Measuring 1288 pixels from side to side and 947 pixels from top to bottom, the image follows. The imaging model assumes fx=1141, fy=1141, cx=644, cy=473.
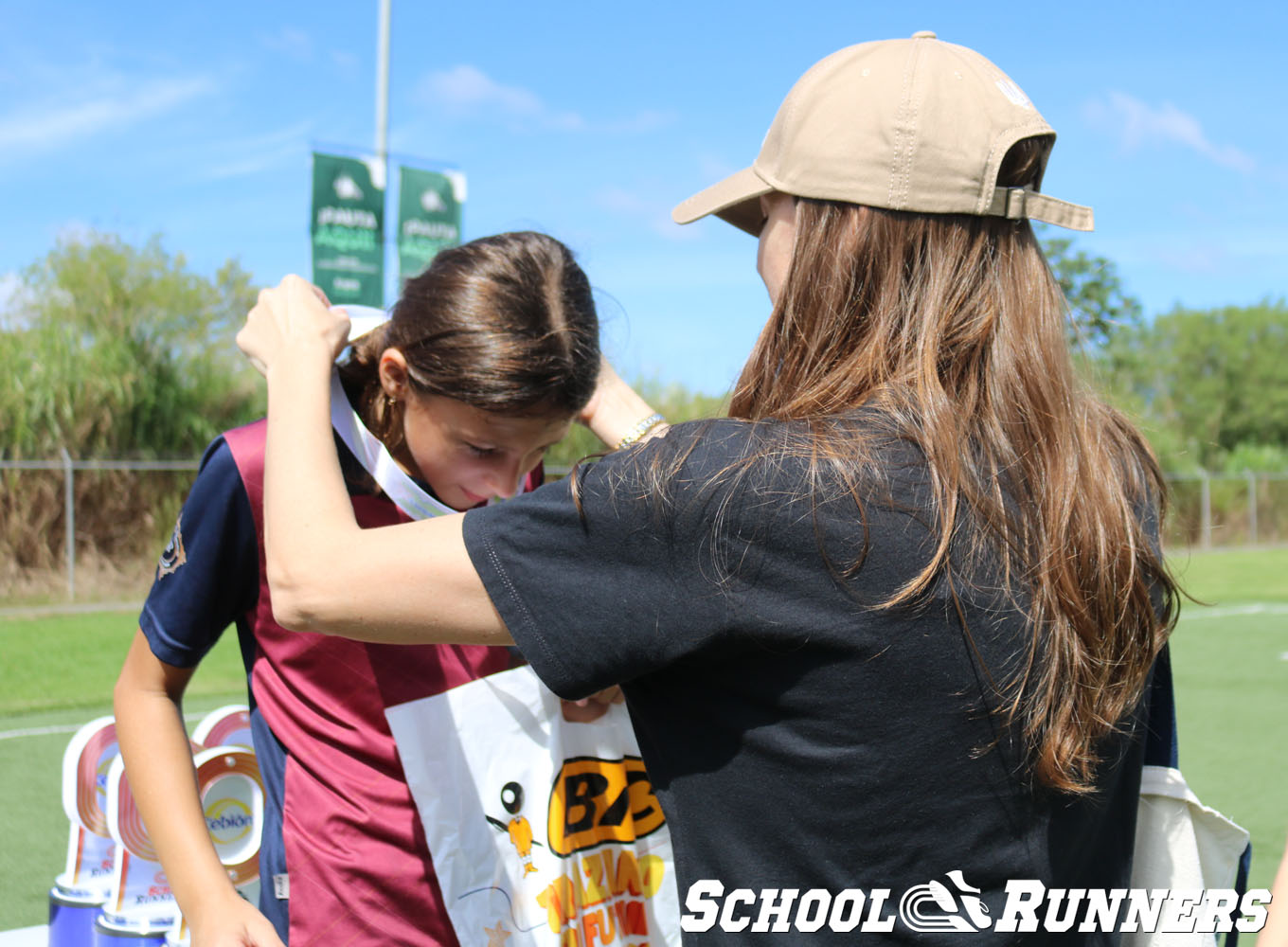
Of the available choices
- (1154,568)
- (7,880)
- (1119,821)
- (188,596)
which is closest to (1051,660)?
(1154,568)

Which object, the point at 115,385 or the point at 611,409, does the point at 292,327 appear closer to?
the point at 611,409

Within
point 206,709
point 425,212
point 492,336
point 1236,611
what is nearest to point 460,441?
point 492,336

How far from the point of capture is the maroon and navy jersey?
1.83m

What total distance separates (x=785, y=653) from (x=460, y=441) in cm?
109

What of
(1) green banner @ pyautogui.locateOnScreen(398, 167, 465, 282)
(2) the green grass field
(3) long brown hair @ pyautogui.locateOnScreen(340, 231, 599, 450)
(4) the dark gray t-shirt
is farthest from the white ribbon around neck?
(1) green banner @ pyautogui.locateOnScreen(398, 167, 465, 282)

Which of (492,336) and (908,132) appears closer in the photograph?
(908,132)

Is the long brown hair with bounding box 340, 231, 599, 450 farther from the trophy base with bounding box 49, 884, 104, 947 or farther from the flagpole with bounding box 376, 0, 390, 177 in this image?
the flagpole with bounding box 376, 0, 390, 177

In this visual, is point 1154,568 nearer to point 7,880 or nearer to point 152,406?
point 7,880

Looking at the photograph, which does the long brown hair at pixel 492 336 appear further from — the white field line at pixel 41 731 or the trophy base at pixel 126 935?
the white field line at pixel 41 731

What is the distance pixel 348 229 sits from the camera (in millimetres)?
13656

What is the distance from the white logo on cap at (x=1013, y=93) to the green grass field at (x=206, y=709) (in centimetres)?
67

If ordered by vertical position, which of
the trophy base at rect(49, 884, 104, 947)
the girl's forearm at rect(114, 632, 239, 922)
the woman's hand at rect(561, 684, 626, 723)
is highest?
the woman's hand at rect(561, 684, 626, 723)

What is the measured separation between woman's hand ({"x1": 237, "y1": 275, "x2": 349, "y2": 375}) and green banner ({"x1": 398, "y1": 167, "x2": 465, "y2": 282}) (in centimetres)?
1278

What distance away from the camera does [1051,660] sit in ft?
4.19
